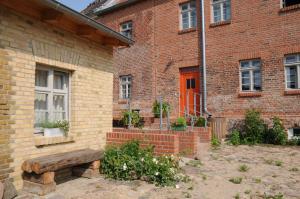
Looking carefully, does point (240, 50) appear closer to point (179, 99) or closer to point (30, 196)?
point (179, 99)

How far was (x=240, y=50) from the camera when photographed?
40.2ft

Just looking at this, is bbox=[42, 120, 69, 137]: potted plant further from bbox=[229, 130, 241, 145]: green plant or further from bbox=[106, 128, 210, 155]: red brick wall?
bbox=[229, 130, 241, 145]: green plant

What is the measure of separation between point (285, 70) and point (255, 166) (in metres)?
5.54

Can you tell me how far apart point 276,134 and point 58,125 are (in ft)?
27.0

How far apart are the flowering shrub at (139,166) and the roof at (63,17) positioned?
9.37 feet

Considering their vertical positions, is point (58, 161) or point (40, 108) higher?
point (40, 108)

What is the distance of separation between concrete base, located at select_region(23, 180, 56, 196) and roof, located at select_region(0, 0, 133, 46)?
3155mm

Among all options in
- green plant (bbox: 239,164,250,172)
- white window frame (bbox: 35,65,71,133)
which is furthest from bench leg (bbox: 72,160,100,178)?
green plant (bbox: 239,164,250,172)

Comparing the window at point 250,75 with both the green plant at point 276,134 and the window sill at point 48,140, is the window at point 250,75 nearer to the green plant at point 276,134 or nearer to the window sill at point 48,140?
the green plant at point 276,134

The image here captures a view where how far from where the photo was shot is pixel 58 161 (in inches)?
206

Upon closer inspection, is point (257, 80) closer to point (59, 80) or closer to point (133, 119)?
point (133, 119)

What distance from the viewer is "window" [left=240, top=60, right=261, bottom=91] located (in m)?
11.9

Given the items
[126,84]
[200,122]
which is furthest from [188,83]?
[126,84]

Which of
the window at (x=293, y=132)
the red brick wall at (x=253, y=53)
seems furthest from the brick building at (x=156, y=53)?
the window at (x=293, y=132)
